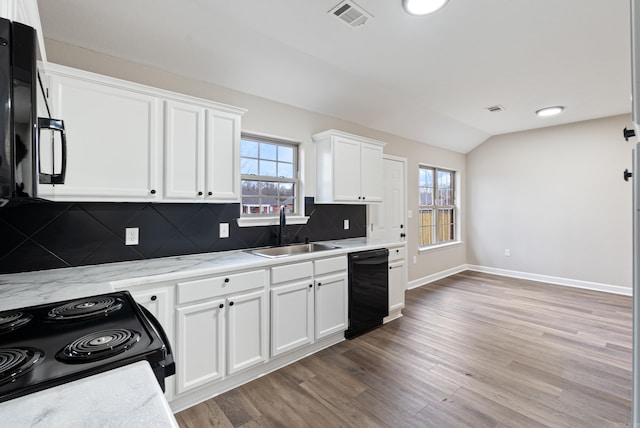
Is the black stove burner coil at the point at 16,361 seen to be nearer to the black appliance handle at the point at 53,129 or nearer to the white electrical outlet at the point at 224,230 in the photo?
the black appliance handle at the point at 53,129

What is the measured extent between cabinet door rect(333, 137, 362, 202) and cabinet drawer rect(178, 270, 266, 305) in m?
1.45

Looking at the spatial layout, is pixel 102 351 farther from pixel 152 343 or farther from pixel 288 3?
pixel 288 3

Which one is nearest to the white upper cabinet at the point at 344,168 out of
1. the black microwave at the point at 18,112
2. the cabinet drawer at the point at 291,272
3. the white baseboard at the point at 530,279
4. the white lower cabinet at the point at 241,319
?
the white lower cabinet at the point at 241,319

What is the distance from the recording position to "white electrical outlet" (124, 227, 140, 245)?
2.28 meters

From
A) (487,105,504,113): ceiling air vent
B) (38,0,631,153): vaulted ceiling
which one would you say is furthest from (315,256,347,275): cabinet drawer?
(487,105,504,113): ceiling air vent

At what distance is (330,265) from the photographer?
2830 mm

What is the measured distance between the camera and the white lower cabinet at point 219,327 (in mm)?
1949

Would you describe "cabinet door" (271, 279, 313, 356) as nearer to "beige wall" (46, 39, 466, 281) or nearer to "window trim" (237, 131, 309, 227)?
"window trim" (237, 131, 309, 227)

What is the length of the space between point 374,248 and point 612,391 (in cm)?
210

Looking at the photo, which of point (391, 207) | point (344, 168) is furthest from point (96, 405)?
point (391, 207)

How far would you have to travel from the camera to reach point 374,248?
10.6 feet

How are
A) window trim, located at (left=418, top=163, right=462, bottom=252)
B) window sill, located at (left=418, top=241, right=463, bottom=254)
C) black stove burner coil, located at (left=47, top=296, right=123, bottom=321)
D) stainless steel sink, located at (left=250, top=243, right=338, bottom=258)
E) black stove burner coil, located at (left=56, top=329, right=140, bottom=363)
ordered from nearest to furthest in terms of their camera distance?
1. black stove burner coil, located at (left=56, top=329, right=140, bottom=363)
2. black stove burner coil, located at (left=47, top=296, right=123, bottom=321)
3. stainless steel sink, located at (left=250, top=243, right=338, bottom=258)
4. window sill, located at (left=418, top=241, right=463, bottom=254)
5. window trim, located at (left=418, top=163, right=462, bottom=252)

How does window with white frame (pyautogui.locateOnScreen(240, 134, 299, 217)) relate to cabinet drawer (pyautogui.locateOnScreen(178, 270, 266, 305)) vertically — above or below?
above

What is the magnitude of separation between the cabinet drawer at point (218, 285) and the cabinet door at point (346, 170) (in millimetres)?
1447
